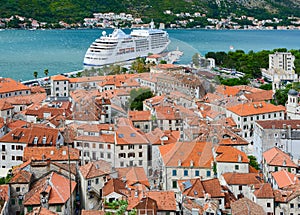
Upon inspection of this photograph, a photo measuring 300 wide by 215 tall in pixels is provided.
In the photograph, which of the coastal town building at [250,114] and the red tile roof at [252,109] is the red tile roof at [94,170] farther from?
the red tile roof at [252,109]

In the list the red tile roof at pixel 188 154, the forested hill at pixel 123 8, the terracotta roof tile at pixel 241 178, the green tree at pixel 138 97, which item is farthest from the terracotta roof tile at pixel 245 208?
the forested hill at pixel 123 8

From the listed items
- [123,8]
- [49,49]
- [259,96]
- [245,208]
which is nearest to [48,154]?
[245,208]

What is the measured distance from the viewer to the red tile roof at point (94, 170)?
13.3 metres

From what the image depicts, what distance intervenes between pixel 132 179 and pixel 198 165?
1754mm

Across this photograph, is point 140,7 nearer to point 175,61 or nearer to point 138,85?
point 175,61

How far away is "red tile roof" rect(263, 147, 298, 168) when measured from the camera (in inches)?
591

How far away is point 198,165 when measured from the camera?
14227mm

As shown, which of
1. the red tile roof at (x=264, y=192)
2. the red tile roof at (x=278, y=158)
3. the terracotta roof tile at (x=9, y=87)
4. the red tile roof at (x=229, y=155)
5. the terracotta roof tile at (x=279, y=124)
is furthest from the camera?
the terracotta roof tile at (x=9, y=87)

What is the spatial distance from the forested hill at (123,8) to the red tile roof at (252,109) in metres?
80.4

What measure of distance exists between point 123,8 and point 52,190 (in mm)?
100062

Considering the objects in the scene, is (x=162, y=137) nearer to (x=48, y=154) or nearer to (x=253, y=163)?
(x=253, y=163)

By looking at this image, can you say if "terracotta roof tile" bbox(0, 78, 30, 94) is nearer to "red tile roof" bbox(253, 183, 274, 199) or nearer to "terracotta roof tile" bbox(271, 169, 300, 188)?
"terracotta roof tile" bbox(271, 169, 300, 188)

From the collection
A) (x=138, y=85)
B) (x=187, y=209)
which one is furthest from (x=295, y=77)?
(x=187, y=209)

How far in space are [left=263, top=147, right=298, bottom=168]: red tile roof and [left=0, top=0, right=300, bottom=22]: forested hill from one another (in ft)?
282
